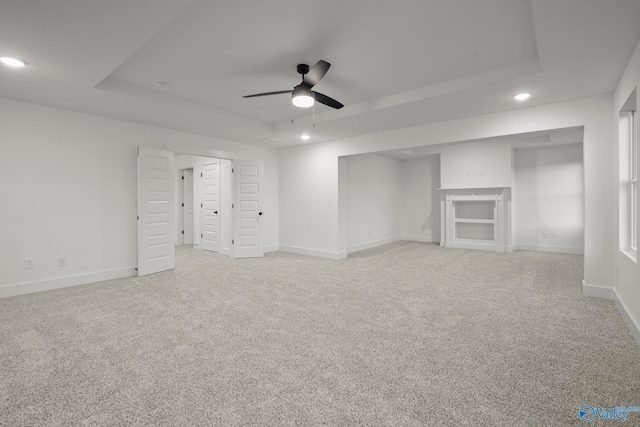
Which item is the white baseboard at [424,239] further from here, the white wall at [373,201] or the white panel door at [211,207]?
the white panel door at [211,207]

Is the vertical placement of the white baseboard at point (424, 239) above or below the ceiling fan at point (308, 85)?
below

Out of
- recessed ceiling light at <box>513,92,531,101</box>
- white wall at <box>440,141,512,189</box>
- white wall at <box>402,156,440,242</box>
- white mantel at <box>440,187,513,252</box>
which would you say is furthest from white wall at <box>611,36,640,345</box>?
white wall at <box>402,156,440,242</box>

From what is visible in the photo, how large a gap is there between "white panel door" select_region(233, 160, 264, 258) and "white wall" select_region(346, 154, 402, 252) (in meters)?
2.05

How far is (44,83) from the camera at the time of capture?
3.40 metres

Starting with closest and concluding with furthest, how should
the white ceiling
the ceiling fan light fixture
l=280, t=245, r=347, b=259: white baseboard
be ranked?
the white ceiling < the ceiling fan light fixture < l=280, t=245, r=347, b=259: white baseboard

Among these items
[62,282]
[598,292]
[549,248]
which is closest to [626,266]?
[598,292]

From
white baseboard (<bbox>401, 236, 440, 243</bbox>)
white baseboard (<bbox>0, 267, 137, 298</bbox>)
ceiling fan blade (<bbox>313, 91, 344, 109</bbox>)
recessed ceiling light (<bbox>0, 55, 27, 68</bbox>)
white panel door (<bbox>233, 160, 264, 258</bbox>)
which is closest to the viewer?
recessed ceiling light (<bbox>0, 55, 27, 68</bbox>)

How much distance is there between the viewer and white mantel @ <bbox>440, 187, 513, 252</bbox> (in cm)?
718

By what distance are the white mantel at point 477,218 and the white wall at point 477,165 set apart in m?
0.18

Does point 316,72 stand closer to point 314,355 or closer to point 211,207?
point 314,355

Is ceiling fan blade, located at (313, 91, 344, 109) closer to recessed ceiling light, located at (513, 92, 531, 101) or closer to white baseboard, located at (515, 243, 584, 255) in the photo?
recessed ceiling light, located at (513, 92, 531, 101)

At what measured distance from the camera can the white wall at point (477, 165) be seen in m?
7.11

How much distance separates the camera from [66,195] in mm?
4367

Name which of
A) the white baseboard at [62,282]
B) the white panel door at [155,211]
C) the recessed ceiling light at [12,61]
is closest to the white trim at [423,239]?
the white panel door at [155,211]
